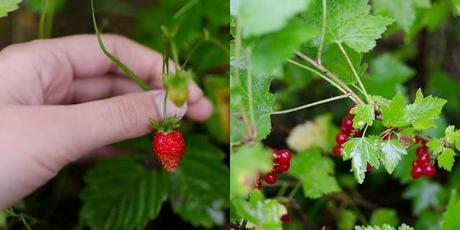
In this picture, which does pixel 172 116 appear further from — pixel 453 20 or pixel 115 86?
pixel 453 20

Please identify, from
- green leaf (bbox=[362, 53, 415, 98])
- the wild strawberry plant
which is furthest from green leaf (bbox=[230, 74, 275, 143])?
green leaf (bbox=[362, 53, 415, 98])

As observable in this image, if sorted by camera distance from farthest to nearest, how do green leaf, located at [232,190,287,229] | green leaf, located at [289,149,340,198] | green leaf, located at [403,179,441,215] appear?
green leaf, located at [403,179,441,215] → green leaf, located at [289,149,340,198] → green leaf, located at [232,190,287,229]

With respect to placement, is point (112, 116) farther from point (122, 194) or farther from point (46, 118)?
point (122, 194)

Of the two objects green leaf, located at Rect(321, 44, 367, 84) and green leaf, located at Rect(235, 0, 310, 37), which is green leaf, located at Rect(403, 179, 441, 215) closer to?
green leaf, located at Rect(321, 44, 367, 84)

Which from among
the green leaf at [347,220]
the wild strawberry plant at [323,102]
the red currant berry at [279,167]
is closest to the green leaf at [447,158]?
the wild strawberry plant at [323,102]

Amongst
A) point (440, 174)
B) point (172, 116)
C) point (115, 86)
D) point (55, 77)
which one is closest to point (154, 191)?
point (115, 86)
